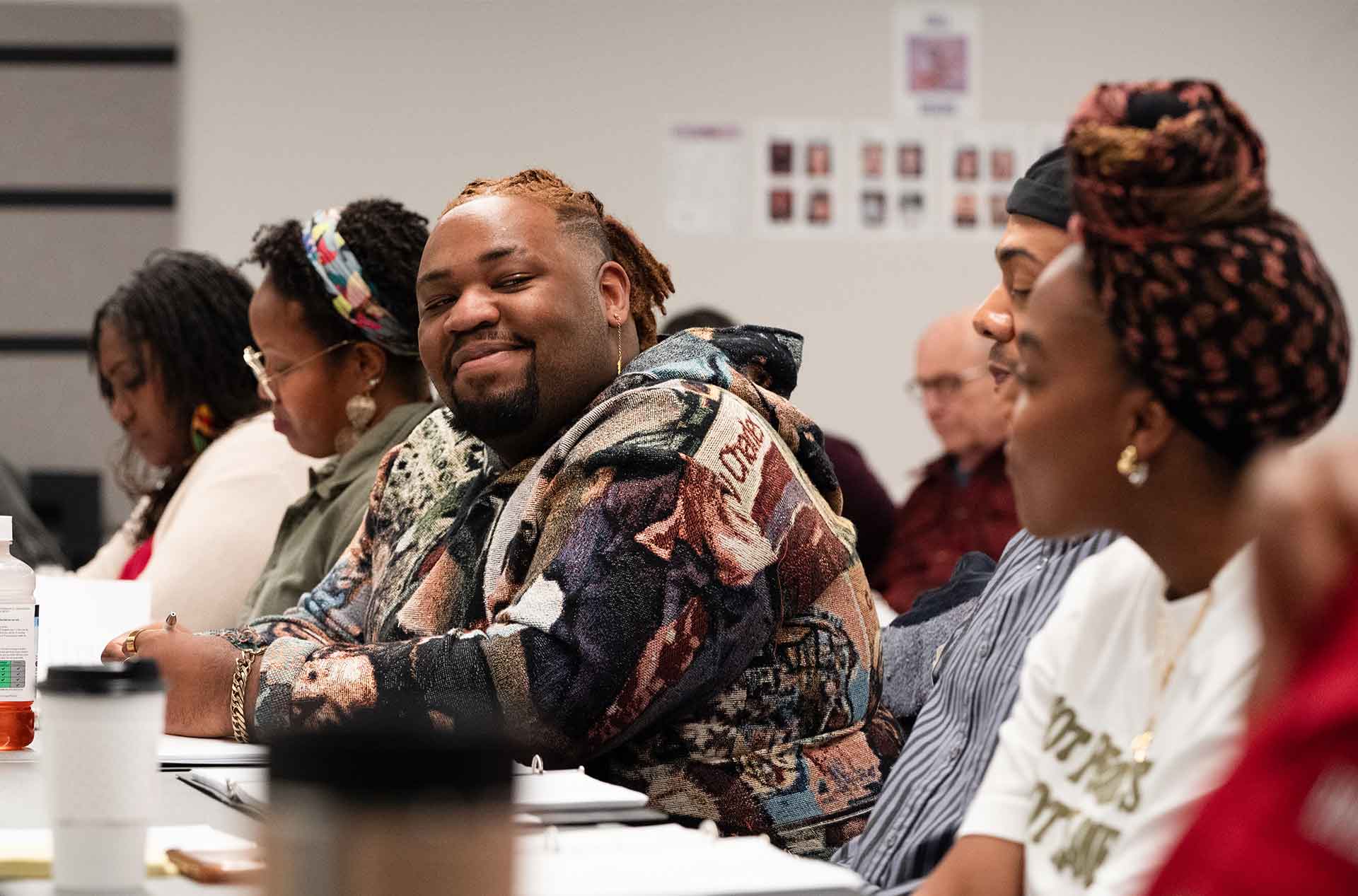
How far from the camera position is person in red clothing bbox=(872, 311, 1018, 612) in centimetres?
436

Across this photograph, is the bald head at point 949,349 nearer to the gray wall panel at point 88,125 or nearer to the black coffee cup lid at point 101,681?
the gray wall panel at point 88,125

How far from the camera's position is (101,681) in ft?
3.26

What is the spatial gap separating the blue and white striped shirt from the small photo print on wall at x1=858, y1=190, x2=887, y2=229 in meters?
4.14

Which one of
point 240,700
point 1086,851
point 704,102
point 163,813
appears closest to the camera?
point 1086,851

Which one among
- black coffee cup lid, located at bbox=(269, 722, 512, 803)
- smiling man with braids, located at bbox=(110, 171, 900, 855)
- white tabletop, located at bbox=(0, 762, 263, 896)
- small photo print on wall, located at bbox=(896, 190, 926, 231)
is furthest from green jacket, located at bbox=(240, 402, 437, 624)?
small photo print on wall, located at bbox=(896, 190, 926, 231)

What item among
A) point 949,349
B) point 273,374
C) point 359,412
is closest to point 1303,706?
point 359,412

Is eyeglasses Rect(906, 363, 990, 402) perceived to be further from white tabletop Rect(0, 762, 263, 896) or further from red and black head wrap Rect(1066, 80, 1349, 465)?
red and black head wrap Rect(1066, 80, 1349, 465)

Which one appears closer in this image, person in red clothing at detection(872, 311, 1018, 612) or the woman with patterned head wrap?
the woman with patterned head wrap

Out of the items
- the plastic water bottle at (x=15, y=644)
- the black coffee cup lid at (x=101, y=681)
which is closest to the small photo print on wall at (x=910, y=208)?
the plastic water bottle at (x=15, y=644)

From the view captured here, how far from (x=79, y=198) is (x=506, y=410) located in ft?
13.0

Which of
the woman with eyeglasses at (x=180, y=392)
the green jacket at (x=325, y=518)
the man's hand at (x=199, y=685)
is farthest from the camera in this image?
the woman with eyeglasses at (x=180, y=392)

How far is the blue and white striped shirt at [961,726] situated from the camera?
1.45 meters

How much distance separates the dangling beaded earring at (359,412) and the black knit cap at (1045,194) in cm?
146

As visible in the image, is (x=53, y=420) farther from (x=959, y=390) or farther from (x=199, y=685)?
(x=199, y=685)
